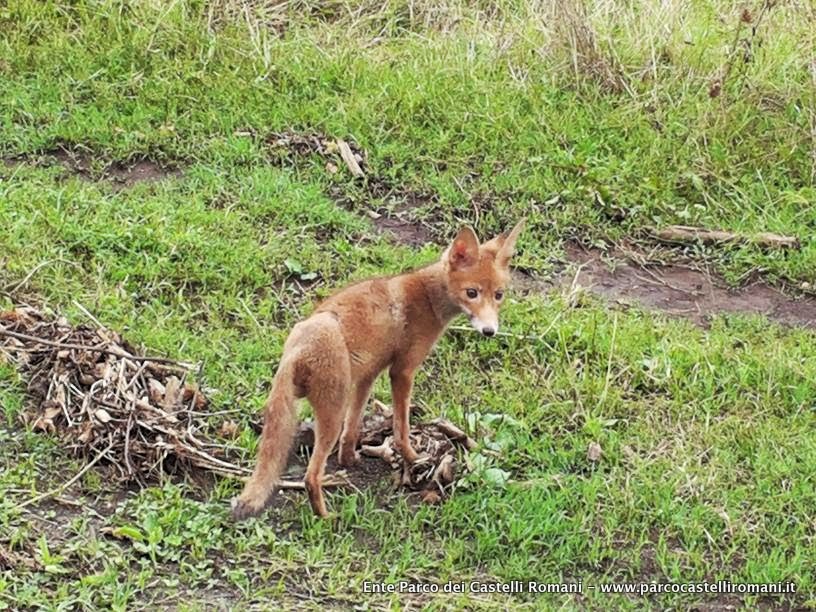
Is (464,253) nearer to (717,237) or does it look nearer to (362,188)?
(362,188)

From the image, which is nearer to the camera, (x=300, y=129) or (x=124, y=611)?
(x=124, y=611)

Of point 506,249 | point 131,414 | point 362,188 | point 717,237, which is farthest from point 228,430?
point 717,237

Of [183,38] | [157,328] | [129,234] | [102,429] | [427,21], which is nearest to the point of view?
[102,429]

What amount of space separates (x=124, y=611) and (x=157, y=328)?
2.17m

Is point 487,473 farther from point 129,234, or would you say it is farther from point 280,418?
point 129,234

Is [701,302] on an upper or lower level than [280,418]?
lower

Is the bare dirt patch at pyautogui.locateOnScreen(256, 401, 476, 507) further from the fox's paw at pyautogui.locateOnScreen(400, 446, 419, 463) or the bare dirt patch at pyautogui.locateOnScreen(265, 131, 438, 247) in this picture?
the bare dirt patch at pyautogui.locateOnScreen(265, 131, 438, 247)

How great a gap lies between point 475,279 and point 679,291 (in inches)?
94.3

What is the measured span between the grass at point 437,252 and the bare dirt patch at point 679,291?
0.64 feet

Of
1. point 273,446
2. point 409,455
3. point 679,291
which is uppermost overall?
point 273,446

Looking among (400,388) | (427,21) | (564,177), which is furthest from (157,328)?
(427,21)

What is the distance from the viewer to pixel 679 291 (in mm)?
7266

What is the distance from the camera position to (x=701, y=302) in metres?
7.15

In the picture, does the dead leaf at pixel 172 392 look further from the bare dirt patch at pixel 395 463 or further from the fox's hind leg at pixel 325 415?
the fox's hind leg at pixel 325 415
